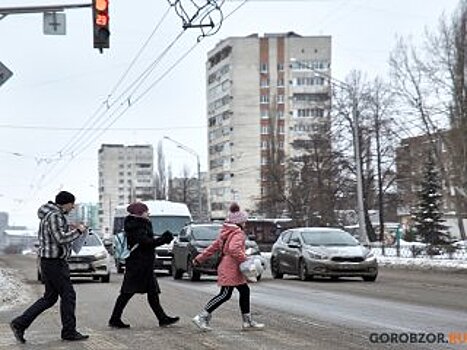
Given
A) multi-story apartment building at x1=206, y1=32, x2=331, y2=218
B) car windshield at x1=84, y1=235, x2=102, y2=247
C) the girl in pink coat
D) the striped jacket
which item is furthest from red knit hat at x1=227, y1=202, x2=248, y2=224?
multi-story apartment building at x1=206, y1=32, x2=331, y2=218

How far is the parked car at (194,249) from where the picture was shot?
75.2 feet

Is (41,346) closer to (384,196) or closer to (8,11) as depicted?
(8,11)

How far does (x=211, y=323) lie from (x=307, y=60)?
335 ft

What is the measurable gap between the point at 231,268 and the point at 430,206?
4751cm

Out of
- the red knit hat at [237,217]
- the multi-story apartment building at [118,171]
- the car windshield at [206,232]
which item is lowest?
the car windshield at [206,232]

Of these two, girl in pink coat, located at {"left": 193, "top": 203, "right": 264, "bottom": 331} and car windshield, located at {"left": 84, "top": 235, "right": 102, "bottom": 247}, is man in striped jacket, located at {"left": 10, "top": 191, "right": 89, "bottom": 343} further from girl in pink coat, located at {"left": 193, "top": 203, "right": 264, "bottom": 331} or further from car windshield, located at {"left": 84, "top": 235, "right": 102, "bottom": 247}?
car windshield, located at {"left": 84, "top": 235, "right": 102, "bottom": 247}

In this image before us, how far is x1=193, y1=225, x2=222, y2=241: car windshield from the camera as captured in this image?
23.8 meters

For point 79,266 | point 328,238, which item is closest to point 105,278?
point 79,266

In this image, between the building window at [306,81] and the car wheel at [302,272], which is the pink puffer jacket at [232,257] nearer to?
the car wheel at [302,272]

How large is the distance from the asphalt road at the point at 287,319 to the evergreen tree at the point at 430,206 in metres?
37.0

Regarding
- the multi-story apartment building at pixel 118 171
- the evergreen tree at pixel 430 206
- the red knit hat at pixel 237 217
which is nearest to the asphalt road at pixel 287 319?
the red knit hat at pixel 237 217

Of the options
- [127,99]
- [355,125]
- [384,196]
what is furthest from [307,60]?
[127,99]

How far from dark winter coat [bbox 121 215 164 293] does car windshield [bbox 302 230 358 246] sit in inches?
468

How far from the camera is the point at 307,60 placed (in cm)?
11175
